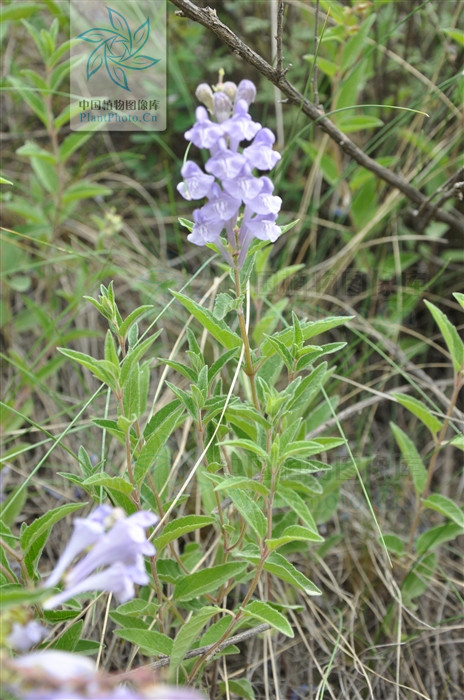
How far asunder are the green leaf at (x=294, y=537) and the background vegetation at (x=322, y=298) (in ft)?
1.16

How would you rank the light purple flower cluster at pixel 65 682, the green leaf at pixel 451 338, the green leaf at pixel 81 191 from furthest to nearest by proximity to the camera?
the green leaf at pixel 81 191 < the green leaf at pixel 451 338 < the light purple flower cluster at pixel 65 682

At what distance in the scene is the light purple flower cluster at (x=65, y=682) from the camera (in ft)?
2.85

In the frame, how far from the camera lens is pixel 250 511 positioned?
67.6 inches

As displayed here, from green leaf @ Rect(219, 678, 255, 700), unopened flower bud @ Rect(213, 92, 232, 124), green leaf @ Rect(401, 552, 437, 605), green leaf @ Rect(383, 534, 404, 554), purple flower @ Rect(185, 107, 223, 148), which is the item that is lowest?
green leaf @ Rect(219, 678, 255, 700)

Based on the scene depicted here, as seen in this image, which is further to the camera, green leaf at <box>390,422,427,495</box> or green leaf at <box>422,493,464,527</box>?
green leaf at <box>390,422,427,495</box>

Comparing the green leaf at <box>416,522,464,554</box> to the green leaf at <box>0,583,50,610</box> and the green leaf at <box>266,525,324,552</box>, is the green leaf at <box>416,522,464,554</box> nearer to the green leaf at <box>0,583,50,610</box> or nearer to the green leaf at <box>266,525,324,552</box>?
the green leaf at <box>266,525,324,552</box>

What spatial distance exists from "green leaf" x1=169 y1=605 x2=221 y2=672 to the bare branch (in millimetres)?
1581

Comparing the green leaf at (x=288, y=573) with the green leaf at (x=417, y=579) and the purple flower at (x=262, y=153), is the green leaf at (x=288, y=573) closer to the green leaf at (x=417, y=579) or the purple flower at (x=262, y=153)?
the green leaf at (x=417, y=579)

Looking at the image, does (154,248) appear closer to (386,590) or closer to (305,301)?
(305,301)

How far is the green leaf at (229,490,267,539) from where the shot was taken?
169cm

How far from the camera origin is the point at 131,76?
3961 millimetres

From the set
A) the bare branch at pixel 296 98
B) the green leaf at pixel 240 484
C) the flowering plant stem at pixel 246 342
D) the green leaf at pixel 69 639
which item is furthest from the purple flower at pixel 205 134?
the green leaf at pixel 69 639

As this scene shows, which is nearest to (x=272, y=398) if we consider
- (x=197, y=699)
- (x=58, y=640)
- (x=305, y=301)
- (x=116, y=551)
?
(x=116, y=551)

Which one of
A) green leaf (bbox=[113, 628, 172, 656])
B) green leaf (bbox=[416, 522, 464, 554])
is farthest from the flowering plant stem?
green leaf (bbox=[416, 522, 464, 554])
